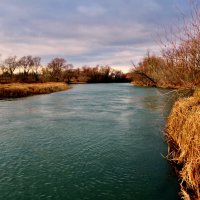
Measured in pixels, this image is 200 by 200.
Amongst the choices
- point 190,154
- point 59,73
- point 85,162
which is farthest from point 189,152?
point 59,73

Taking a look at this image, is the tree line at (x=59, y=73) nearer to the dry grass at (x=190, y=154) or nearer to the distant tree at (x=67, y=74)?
the distant tree at (x=67, y=74)

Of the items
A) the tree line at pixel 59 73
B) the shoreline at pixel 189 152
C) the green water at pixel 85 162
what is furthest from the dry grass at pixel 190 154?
the tree line at pixel 59 73

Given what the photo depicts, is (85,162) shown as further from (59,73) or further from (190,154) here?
(59,73)

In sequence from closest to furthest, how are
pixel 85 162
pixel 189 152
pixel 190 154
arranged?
pixel 190 154 < pixel 189 152 < pixel 85 162

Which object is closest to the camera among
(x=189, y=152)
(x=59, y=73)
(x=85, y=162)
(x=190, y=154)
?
(x=190, y=154)

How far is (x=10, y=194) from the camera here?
8695 millimetres

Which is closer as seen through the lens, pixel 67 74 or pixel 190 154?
pixel 190 154

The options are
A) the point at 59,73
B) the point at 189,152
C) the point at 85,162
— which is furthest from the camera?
the point at 59,73

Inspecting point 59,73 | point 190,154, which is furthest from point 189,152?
point 59,73

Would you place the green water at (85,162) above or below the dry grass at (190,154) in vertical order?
below

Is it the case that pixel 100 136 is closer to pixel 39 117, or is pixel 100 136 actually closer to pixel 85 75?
pixel 39 117

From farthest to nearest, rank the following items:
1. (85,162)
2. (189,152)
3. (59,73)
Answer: (59,73), (85,162), (189,152)

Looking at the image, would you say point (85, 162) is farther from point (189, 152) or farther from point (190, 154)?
point (190, 154)

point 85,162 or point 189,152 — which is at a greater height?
point 189,152
